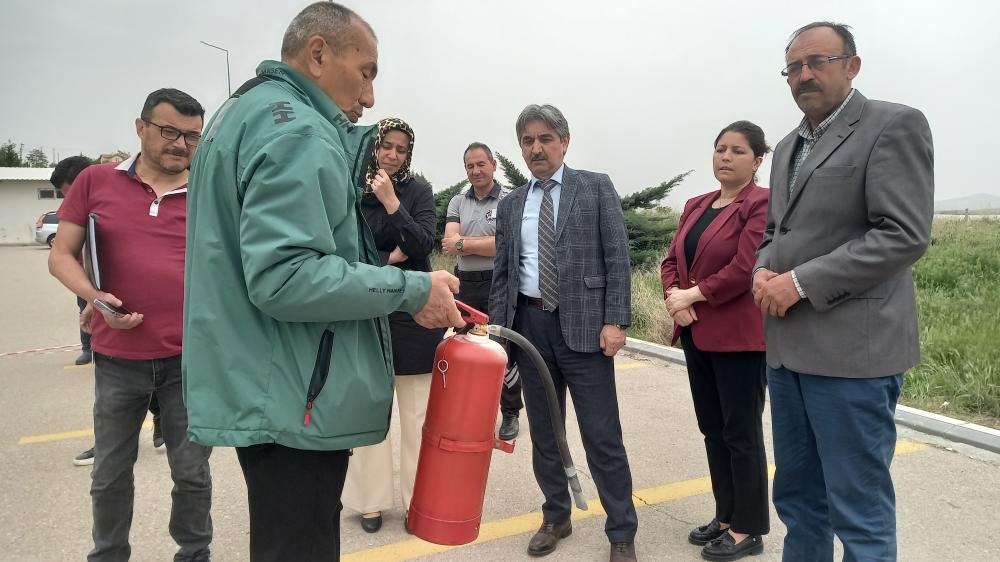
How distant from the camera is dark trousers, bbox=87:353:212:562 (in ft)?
8.82

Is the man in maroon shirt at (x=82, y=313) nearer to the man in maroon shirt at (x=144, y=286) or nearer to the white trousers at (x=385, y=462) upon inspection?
the man in maroon shirt at (x=144, y=286)

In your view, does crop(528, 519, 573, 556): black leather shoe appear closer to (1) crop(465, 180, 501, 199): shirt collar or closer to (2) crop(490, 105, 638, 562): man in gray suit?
(2) crop(490, 105, 638, 562): man in gray suit

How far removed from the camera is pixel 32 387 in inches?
247

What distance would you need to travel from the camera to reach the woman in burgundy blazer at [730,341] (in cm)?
301

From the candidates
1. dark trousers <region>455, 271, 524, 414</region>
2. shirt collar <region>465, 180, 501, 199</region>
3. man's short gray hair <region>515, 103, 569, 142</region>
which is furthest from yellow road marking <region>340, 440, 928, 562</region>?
shirt collar <region>465, 180, 501, 199</region>

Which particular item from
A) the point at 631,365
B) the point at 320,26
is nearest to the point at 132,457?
the point at 320,26

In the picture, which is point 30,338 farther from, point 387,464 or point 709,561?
point 709,561

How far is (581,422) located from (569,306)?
568mm

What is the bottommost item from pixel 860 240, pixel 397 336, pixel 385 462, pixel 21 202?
pixel 385 462

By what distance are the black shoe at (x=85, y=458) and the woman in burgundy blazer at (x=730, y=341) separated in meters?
3.80

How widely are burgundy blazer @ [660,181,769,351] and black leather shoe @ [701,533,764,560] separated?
0.91m

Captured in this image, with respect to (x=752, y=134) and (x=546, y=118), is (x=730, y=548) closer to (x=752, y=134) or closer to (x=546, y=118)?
(x=752, y=134)

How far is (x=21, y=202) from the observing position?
38969 mm

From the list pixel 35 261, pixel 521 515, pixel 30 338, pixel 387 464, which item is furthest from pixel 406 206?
pixel 35 261
